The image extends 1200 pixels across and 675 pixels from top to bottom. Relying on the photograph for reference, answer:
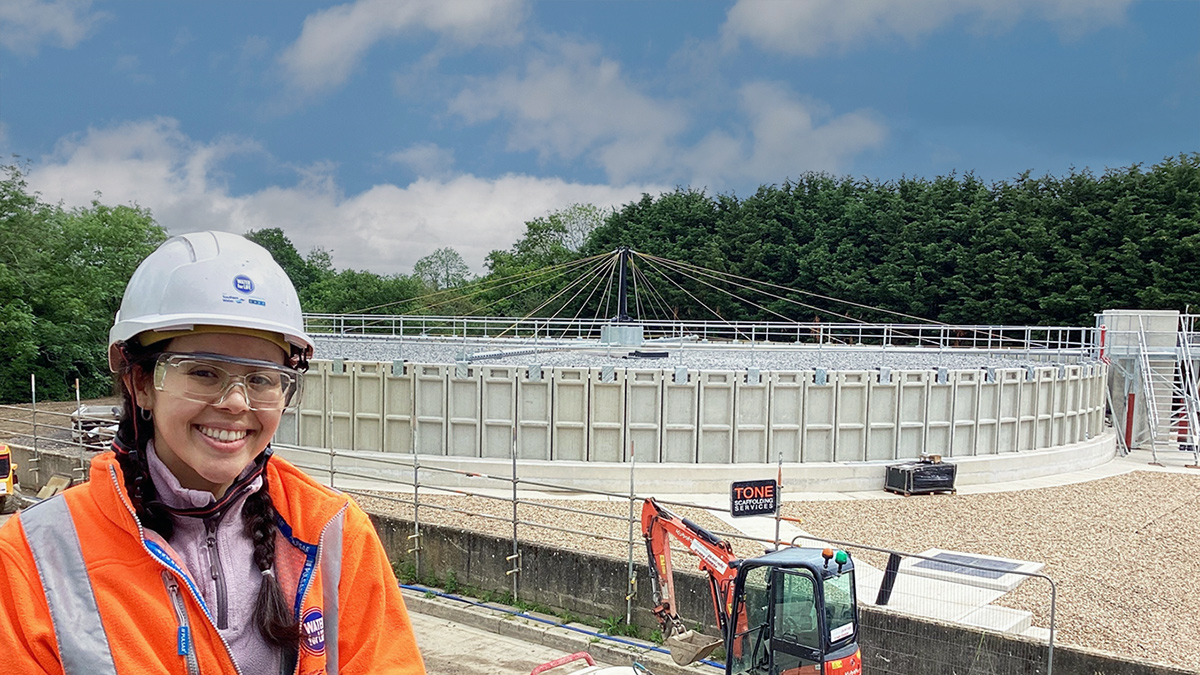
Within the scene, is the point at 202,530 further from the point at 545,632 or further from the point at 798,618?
the point at 545,632

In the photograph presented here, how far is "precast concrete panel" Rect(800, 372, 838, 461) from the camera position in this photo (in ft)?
77.5

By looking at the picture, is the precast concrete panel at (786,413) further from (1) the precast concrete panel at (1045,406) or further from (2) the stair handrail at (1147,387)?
(2) the stair handrail at (1147,387)

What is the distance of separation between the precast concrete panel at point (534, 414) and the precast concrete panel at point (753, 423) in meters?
4.96

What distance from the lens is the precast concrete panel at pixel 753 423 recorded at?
2334cm

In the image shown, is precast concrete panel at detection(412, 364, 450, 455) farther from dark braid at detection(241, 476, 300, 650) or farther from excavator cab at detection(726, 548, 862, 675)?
dark braid at detection(241, 476, 300, 650)

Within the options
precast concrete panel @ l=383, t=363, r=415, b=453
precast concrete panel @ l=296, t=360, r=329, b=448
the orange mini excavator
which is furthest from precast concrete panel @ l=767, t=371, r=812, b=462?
the orange mini excavator

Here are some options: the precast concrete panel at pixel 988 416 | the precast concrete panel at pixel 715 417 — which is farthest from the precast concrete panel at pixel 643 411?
the precast concrete panel at pixel 988 416

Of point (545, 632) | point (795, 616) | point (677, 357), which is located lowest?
point (545, 632)

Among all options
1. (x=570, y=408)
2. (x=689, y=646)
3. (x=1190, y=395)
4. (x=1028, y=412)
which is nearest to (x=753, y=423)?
(x=570, y=408)

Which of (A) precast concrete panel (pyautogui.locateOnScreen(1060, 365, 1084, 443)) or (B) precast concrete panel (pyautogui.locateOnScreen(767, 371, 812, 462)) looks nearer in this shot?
(B) precast concrete panel (pyautogui.locateOnScreen(767, 371, 812, 462))

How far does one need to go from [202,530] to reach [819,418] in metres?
22.3

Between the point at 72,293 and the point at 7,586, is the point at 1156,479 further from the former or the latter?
the point at 72,293

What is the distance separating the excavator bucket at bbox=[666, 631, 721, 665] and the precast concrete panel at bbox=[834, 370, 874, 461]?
12.6 meters

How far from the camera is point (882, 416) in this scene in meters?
24.2
